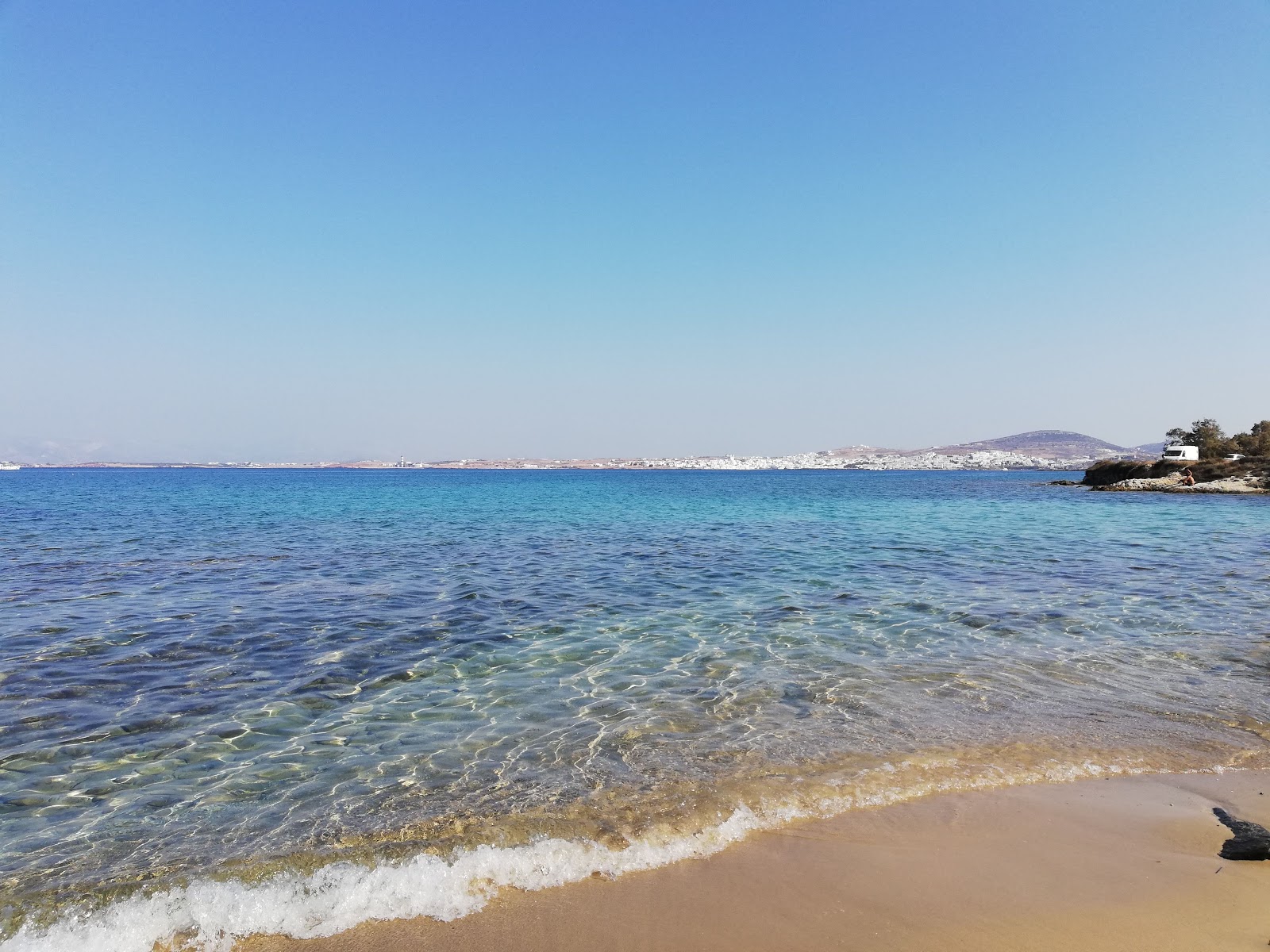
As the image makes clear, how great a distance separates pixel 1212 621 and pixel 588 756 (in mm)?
11940

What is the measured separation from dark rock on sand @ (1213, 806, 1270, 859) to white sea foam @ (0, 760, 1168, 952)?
3039 millimetres

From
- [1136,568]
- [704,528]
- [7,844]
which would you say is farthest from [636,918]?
[704,528]

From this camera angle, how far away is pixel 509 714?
7.56 metres

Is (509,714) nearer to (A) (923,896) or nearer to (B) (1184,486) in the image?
(A) (923,896)

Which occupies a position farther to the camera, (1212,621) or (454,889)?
(1212,621)

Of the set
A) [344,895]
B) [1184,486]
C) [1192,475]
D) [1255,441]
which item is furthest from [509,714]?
[1255,441]

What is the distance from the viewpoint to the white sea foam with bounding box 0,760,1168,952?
397 centimetres

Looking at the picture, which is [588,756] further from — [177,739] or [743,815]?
[177,739]

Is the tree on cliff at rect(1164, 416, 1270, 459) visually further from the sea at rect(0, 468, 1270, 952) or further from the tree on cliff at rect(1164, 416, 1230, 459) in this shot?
the sea at rect(0, 468, 1270, 952)

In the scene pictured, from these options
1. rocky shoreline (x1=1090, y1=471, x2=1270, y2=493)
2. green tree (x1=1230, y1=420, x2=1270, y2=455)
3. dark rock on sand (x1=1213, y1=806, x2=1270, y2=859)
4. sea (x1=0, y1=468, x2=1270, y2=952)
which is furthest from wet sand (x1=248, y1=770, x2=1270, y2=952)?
green tree (x1=1230, y1=420, x2=1270, y2=455)

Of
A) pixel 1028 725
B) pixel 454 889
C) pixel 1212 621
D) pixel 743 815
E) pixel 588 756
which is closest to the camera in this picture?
pixel 454 889

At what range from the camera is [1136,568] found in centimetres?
1794

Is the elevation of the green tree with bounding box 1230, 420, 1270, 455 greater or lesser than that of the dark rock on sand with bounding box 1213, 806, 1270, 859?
greater

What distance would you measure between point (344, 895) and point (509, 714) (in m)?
3.30
